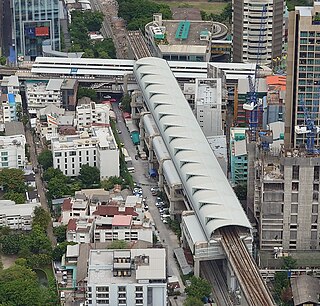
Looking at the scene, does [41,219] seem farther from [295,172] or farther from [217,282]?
[295,172]

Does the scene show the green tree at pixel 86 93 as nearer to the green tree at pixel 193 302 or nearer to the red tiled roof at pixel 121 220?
A: the red tiled roof at pixel 121 220

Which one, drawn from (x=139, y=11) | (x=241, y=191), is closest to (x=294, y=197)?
(x=241, y=191)

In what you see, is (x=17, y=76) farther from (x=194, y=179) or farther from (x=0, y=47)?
(x=194, y=179)

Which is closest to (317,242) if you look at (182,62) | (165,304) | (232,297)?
(232,297)

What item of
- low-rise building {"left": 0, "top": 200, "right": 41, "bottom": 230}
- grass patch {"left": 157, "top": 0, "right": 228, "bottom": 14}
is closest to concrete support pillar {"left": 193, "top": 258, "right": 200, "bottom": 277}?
low-rise building {"left": 0, "top": 200, "right": 41, "bottom": 230}

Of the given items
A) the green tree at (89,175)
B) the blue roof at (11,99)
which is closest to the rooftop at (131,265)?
the green tree at (89,175)

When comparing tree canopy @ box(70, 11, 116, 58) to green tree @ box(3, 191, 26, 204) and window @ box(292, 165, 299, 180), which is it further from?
window @ box(292, 165, 299, 180)
